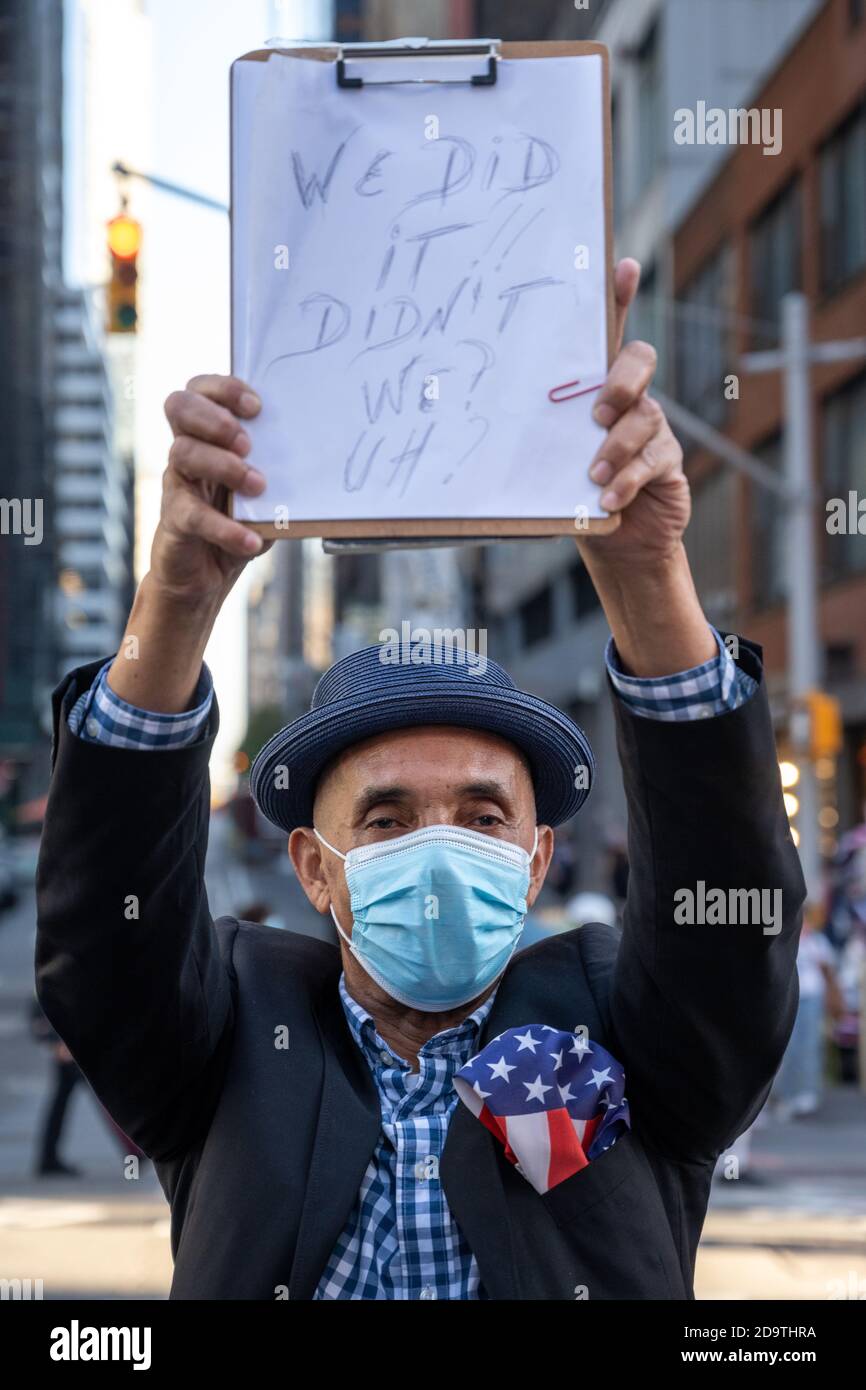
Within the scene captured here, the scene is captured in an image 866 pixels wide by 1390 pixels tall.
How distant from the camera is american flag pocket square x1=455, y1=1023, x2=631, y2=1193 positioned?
8.46 ft

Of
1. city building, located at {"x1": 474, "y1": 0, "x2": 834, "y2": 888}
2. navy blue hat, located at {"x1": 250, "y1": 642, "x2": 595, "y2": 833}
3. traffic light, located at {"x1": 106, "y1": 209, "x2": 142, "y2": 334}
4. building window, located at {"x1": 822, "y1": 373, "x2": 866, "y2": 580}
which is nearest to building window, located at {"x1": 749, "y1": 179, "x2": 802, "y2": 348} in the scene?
city building, located at {"x1": 474, "y1": 0, "x2": 834, "y2": 888}

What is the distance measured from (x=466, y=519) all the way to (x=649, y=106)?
39.3m

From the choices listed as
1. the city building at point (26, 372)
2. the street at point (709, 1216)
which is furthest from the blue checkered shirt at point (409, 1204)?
the city building at point (26, 372)

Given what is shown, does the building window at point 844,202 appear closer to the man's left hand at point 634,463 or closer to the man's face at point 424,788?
the man's face at point 424,788

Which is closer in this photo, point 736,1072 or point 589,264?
point 589,264

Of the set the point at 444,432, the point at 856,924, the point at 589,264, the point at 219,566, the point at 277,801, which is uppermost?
the point at 589,264

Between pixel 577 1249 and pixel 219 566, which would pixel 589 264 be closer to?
pixel 219 566

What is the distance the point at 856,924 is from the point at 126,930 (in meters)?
14.9

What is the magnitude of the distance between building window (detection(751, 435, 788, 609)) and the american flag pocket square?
26790mm

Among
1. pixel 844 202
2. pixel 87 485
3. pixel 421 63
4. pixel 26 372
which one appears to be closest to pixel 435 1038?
pixel 421 63
